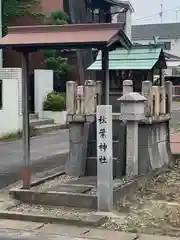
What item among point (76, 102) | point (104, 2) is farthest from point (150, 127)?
point (104, 2)

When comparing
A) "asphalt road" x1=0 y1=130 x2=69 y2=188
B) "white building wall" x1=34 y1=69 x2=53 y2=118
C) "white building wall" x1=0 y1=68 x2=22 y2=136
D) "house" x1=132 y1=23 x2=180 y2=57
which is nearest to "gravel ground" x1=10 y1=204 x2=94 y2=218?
"asphalt road" x1=0 y1=130 x2=69 y2=188

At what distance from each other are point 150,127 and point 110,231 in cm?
352

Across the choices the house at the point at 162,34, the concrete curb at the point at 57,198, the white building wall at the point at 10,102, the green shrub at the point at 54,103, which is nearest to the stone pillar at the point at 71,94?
the concrete curb at the point at 57,198

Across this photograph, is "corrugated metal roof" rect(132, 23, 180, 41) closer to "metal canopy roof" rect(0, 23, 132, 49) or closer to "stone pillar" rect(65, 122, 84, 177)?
"stone pillar" rect(65, 122, 84, 177)

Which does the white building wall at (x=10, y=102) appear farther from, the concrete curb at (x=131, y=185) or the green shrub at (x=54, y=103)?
the concrete curb at (x=131, y=185)

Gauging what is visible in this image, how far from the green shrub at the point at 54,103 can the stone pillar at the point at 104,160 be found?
12.7 metres

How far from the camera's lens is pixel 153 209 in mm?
8375

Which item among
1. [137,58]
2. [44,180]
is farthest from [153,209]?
[137,58]

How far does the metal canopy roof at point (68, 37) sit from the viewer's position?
27.7ft

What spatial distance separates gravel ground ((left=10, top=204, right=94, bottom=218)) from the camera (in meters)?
8.11

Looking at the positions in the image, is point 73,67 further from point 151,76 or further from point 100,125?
point 100,125

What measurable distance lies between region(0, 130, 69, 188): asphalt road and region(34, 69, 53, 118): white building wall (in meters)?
2.21

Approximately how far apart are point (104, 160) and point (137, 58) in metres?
4.45

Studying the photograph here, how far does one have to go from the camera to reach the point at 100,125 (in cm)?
827
